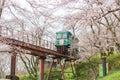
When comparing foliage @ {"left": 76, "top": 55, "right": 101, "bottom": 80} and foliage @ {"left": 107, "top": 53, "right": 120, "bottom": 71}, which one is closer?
foliage @ {"left": 107, "top": 53, "right": 120, "bottom": 71}

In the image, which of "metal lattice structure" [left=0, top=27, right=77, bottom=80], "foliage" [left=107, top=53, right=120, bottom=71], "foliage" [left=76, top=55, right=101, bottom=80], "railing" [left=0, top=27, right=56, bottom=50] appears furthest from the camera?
"foliage" [left=76, top=55, right=101, bottom=80]

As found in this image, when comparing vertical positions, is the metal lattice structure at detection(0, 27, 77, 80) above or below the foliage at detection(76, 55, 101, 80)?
above

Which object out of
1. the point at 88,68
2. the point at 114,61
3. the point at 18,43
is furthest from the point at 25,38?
the point at 114,61

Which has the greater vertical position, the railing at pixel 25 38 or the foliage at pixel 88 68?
the railing at pixel 25 38

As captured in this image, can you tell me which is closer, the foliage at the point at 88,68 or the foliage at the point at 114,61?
the foliage at the point at 114,61

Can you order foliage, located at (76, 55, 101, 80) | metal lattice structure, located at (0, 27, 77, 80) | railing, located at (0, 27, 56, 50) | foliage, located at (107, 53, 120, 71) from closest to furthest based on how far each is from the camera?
metal lattice structure, located at (0, 27, 77, 80)
railing, located at (0, 27, 56, 50)
foliage, located at (107, 53, 120, 71)
foliage, located at (76, 55, 101, 80)

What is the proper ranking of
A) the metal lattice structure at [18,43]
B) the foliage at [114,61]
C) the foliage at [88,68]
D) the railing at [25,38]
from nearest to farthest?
the metal lattice structure at [18,43], the railing at [25,38], the foliage at [114,61], the foliage at [88,68]

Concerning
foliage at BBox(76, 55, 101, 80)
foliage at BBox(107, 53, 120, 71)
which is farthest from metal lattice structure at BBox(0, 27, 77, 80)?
foliage at BBox(107, 53, 120, 71)

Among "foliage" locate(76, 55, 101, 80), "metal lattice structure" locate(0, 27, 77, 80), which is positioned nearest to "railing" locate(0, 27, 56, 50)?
"metal lattice structure" locate(0, 27, 77, 80)

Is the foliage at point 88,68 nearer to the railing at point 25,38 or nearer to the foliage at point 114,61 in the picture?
the foliage at point 114,61

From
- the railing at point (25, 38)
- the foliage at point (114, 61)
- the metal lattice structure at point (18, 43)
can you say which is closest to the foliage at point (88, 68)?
the foliage at point (114, 61)

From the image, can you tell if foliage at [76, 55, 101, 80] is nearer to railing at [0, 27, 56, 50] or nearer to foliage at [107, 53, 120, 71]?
foliage at [107, 53, 120, 71]

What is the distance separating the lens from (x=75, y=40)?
80.3 feet

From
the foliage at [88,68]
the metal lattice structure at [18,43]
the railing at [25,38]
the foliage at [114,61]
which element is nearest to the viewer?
the metal lattice structure at [18,43]
